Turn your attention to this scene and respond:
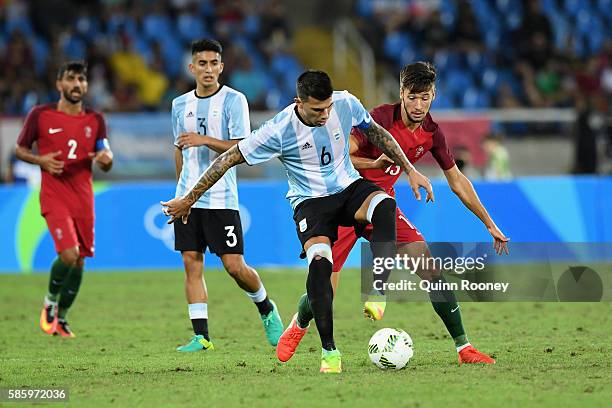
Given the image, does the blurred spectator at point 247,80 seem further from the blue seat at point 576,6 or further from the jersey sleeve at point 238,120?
the jersey sleeve at point 238,120

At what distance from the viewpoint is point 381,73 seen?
2386 centimetres

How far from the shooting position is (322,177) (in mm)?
7859

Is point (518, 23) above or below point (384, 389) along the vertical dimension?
above

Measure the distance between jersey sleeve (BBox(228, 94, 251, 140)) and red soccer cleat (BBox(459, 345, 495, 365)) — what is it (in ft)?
8.45

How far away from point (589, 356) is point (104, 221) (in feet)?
32.1

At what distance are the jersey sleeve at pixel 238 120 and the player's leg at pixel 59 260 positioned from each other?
7.43 ft

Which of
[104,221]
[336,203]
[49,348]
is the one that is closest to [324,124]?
[336,203]

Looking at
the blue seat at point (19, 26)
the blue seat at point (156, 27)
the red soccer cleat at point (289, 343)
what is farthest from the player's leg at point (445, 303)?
the blue seat at point (19, 26)

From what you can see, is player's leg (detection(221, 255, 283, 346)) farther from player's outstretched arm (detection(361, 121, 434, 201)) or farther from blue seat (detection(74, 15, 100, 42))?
blue seat (detection(74, 15, 100, 42))

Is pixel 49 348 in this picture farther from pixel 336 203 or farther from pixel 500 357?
pixel 500 357

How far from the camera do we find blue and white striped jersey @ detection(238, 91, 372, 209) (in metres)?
7.71

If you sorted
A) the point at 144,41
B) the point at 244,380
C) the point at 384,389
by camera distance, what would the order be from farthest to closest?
the point at 144,41 < the point at 244,380 < the point at 384,389

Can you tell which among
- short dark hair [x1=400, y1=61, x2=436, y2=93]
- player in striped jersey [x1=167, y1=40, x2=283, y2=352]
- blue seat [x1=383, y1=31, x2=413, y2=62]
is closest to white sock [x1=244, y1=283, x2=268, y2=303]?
player in striped jersey [x1=167, y1=40, x2=283, y2=352]

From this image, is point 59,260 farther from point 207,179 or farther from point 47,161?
point 207,179
